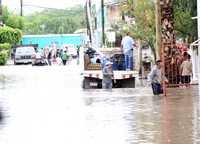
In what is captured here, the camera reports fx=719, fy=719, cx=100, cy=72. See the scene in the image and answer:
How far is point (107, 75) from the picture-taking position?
26.9m

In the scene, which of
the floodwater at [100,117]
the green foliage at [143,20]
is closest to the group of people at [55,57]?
the green foliage at [143,20]

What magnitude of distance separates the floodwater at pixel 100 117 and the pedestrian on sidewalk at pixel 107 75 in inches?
54.8

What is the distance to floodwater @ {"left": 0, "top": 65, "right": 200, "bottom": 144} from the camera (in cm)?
1292

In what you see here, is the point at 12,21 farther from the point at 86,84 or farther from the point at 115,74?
the point at 115,74

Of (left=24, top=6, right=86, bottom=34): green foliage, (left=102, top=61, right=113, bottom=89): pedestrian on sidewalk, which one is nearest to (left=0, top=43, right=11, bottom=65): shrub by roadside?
(left=102, top=61, right=113, bottom=89): pedestrian on sidewalk

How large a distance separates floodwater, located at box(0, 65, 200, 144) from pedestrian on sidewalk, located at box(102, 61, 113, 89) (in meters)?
1.39

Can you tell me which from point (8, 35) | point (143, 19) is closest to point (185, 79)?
point (143, 19)

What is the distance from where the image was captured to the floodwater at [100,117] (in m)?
12.9

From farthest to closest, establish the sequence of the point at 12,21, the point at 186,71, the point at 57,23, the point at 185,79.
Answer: the point at 57,23
the point at 12,21
the point at 185,79
the point at 186,71

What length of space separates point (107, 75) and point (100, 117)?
10542 millimetres

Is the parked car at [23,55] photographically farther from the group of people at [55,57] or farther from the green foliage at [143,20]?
the green foliage at [143,20]

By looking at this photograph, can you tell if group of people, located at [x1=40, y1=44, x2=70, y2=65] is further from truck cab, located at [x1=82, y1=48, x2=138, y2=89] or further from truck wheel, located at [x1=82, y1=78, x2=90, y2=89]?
truck wheel, located at [x1=82, y1=78, x2=90, y2=89]

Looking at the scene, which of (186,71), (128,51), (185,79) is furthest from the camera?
(128,51)

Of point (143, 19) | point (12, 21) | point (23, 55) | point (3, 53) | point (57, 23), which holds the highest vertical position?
point (57, 23)
